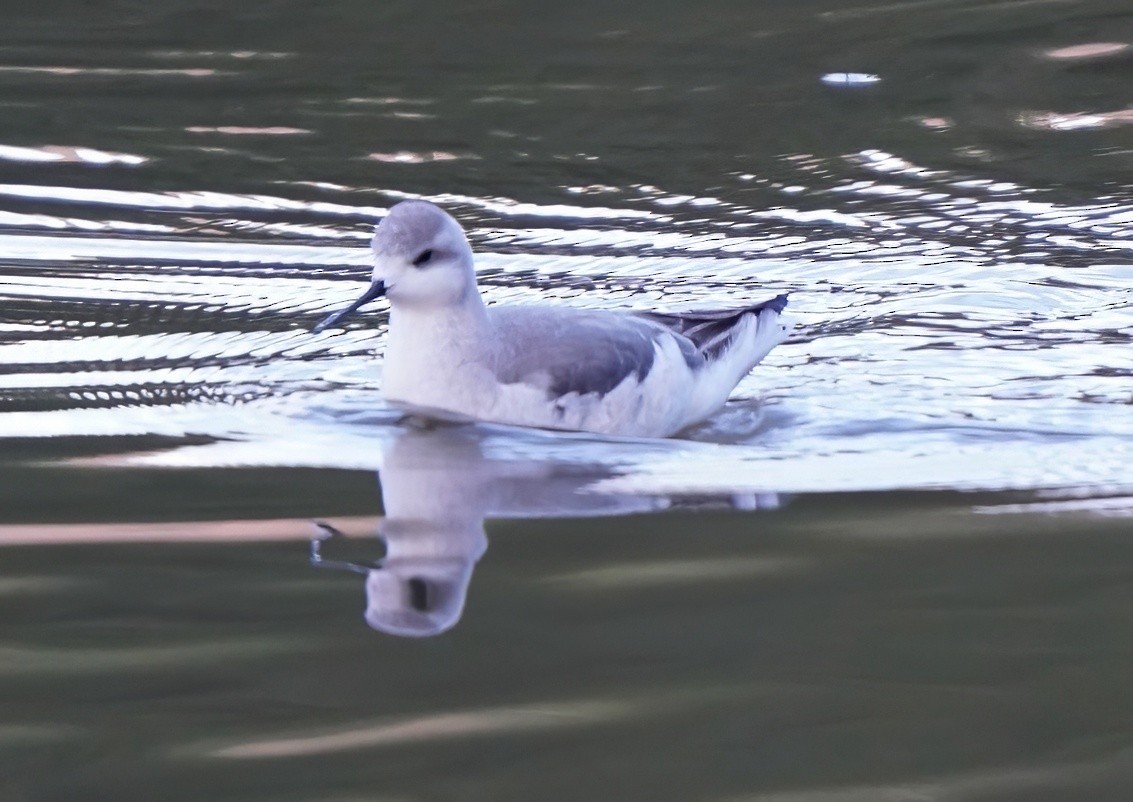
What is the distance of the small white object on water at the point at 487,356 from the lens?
678cm

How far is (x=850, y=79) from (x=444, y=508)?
9.17m

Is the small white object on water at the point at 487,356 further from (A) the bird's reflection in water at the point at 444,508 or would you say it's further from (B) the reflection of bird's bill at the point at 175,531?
(B) the reflection of bird's bill at the point at 175,531

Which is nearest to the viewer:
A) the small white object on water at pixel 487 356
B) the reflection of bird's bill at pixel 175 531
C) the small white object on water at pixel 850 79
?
the reflection of bird's bill at pixel 175 531

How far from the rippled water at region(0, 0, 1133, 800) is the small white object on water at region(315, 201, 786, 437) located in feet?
0.47

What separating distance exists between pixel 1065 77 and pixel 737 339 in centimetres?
743

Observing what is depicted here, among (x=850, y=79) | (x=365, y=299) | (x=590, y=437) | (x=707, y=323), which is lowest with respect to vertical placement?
(x=590, y=437)

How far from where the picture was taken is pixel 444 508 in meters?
5.75

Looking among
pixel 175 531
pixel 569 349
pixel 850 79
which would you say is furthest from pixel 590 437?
pixel 850 79

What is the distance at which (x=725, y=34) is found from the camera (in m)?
15.9

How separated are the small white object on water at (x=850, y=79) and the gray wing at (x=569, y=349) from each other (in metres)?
7.20

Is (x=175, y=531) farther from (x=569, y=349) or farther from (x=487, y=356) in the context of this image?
(x=569, y=349)

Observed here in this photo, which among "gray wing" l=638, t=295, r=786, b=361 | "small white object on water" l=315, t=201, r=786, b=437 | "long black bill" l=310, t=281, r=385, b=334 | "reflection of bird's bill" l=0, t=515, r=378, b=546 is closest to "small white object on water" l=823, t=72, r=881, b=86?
"gray wing" l=638, t=295, r=786, b=361

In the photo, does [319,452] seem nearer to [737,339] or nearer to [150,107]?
[737,339]

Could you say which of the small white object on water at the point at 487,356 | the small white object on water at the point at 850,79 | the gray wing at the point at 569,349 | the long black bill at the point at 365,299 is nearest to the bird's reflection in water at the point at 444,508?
the small white object on water at the point at 487,356
